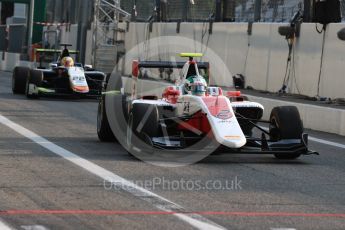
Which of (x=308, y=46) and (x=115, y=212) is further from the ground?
(x=308, y=46)

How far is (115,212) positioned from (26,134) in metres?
6.59

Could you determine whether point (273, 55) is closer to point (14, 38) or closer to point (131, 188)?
point (131, 188)

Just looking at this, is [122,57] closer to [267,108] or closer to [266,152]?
[267,108]

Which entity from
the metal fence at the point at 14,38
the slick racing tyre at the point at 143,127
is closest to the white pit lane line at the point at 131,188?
the slick racing tyre at the point at 143,127

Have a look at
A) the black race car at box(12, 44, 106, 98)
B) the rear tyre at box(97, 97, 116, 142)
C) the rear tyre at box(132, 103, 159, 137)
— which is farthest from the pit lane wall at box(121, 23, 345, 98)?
the rear tyre at box(132, 103, 159, 137)

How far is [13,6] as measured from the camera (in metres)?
84.8

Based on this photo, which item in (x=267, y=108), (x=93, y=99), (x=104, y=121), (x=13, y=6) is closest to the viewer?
(x=104, y=121)

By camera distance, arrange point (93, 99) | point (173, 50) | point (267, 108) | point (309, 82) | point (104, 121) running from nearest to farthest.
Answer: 1. point (104, 121)
2. point (267, 108)
3. point (309, 82)
4. point (93, 99)
5. point (173, 50)

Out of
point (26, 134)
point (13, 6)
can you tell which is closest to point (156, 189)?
point (26, 134)

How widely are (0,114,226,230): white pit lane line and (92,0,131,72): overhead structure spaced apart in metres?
24.3

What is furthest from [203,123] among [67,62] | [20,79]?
[20,79]

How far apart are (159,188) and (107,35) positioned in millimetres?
31035

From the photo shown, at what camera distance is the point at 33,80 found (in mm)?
22125

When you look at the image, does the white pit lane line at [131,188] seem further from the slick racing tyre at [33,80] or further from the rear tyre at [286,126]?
the slick racing tyre at [33,80]
